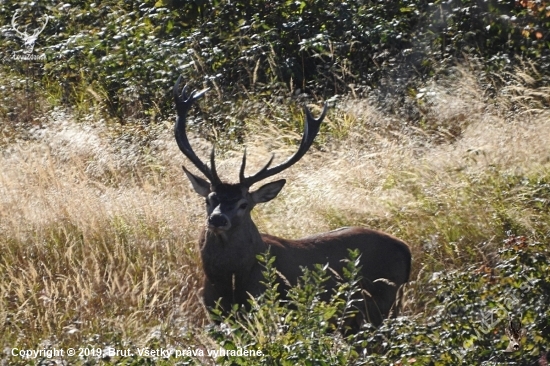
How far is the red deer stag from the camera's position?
25.0 feet

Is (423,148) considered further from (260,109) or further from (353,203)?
(260,109)

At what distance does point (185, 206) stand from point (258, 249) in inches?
80.4

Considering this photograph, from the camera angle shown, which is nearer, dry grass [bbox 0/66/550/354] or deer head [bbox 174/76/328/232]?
deer head [bbox 174/76/328/232]

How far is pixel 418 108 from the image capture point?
1222cm

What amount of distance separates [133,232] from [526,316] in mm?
4117

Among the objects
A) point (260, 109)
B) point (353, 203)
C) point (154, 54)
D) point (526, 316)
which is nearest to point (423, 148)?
point (353, 203)

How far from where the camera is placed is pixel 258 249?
306 inches

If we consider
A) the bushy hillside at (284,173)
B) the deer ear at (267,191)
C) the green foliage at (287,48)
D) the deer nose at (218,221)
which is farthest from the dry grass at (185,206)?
the green foliage at (287,48)

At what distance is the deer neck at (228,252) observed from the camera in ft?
25.0

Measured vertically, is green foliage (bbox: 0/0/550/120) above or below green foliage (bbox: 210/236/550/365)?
above

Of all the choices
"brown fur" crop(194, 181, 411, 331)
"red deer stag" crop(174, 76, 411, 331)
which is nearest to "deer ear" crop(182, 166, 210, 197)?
"red deer stag" crop(174, 76, 411, 331)

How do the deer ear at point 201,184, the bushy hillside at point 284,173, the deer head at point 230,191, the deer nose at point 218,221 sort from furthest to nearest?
the deer ear at point 201,184 < the deer head at point 230,191 < the deer nose at point 218,221 < the bushy hillside at point 284,173

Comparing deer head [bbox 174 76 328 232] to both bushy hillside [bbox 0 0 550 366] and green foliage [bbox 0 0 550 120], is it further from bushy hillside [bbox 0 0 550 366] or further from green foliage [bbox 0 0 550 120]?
A: green foliage [bbox 0 0 550 120]

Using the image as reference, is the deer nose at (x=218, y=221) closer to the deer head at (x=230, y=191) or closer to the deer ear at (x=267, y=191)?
the deer head at (x=230, y=191)
